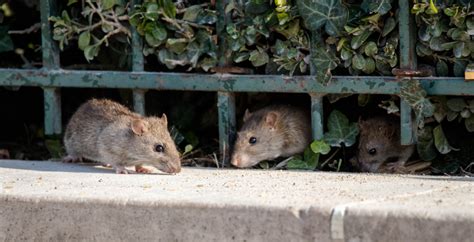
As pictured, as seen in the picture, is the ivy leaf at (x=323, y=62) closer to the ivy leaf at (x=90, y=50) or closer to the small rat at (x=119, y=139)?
the small rat at (x=119, y=139)

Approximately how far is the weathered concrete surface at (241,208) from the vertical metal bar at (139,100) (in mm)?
1183

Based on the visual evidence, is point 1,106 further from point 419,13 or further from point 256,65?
point 419,13

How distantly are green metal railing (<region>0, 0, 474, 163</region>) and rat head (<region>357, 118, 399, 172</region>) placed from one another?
773 mm

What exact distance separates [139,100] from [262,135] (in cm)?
102

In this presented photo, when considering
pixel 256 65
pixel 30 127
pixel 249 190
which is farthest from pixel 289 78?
pixel 30 127

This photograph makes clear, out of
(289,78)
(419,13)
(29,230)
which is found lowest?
(29,230)

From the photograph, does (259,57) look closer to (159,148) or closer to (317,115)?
(317,115)

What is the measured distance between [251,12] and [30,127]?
2670mm

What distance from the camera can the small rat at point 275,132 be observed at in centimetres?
743

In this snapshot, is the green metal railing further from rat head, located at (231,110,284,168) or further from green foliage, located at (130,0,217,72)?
rat head, located at (231,110,284,168)

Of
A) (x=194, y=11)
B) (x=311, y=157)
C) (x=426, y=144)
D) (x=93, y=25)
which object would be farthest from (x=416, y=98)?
(x=93, y=25)

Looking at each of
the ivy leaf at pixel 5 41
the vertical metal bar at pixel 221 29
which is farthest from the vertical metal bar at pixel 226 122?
the ivy leaf at pixel 5 41

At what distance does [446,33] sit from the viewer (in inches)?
242

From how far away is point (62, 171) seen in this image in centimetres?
641
